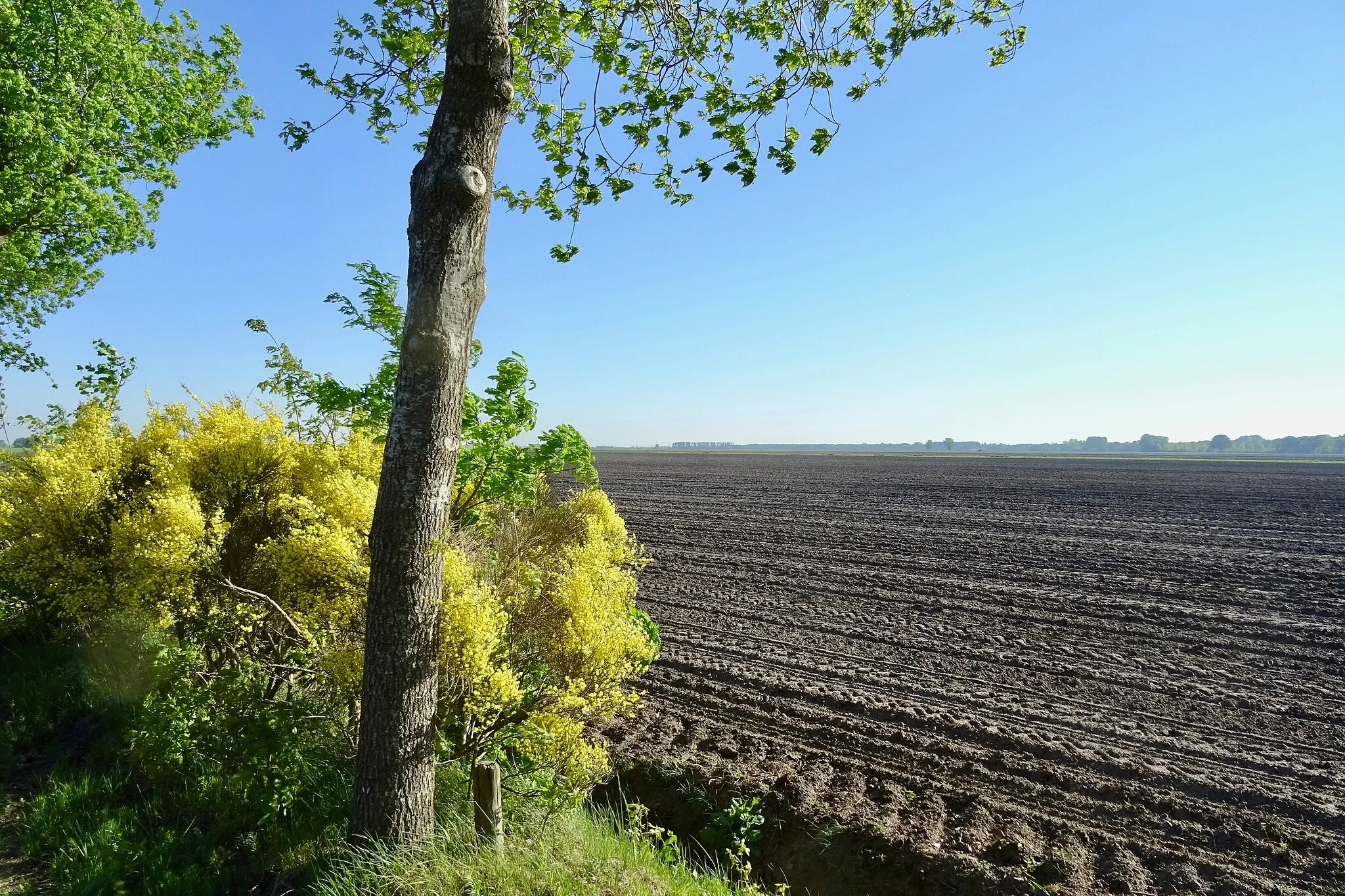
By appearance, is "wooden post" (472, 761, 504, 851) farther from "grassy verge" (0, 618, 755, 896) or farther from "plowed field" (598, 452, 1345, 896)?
"plowed field" (598, 452, 1345, 896)

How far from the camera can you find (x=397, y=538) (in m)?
2.96

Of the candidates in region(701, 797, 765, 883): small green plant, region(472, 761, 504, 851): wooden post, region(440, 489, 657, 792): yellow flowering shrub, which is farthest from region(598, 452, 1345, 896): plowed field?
region(472, 761, 504, 851): wooden post

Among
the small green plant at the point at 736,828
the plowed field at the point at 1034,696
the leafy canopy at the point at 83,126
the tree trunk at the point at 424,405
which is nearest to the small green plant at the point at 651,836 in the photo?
the small green plant at the point at 736,828

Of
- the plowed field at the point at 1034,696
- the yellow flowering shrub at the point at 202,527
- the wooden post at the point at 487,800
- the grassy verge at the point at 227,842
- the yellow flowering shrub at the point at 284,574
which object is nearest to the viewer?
the grassy verge at the point at 227,842

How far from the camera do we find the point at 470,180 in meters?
2.88

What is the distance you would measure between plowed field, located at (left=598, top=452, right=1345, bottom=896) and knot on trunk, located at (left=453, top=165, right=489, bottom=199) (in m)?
4.84

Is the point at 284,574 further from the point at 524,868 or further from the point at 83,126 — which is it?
the point at 83,126

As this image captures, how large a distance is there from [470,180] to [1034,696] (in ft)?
24.7

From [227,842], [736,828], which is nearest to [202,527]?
[227,842]

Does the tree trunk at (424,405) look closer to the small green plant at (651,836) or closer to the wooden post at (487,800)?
the wooden post at (487,800)

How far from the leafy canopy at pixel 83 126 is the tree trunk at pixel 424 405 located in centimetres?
944

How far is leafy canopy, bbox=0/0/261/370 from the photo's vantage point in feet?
27.2

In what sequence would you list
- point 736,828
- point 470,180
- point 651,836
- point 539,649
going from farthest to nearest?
1. point 736,828
2. point 539,649
3. point 651,836
4. point 470,180

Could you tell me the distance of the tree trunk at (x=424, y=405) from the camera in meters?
2.89
